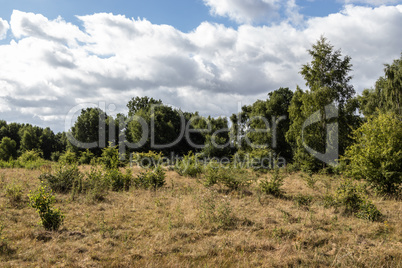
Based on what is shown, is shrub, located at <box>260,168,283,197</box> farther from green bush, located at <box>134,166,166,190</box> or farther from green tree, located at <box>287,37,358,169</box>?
green tree, located at <box>287,37,358,169</box>

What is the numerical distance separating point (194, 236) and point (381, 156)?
370 inches

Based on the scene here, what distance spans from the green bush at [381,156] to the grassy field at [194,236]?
2327mm

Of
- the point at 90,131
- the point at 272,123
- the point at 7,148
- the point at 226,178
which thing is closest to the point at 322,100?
the point at 272,123

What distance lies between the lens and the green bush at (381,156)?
10836mm

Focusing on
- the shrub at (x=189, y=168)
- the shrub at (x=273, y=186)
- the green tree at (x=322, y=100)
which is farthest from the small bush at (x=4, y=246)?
the green tree at (x=322, y=100)

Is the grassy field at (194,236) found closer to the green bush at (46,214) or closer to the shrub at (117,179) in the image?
the green bush at (46,214)

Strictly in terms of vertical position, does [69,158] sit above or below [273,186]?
above

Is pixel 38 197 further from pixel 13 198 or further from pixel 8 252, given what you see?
pixel 13 198

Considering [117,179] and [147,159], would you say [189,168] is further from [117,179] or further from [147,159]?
[117,179]

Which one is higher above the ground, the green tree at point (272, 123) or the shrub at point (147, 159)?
the green tree at point (272, 123)

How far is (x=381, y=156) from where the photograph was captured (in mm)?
11055

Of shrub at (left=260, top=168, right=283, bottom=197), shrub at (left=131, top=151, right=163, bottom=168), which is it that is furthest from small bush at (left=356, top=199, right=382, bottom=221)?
shrub at (left=131, top=151, right=163, bottom=168)

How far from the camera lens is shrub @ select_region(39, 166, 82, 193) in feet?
32.6

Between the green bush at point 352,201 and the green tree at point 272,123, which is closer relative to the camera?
the green bush at point 352,201
